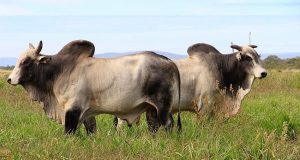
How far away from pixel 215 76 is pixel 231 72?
1.47ft

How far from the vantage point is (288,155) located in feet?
16.1

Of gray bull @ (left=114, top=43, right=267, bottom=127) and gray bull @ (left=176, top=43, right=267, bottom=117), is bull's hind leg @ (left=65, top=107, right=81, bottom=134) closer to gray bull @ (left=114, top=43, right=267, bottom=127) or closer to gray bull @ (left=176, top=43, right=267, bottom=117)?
gray bull @ (left=114, top=43, right=267, bottom=127)

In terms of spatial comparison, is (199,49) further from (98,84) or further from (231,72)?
(98,84)

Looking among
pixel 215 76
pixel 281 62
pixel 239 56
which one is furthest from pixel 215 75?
pixel 281 62

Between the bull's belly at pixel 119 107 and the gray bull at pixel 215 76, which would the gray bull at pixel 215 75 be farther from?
the bull's belly at pixel 119 107

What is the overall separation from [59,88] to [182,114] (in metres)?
2.56

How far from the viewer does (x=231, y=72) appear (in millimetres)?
8344

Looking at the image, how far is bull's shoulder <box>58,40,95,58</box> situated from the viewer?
6.99 metres

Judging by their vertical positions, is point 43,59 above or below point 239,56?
above

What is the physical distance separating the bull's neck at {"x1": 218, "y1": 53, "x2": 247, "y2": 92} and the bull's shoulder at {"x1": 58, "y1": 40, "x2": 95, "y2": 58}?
2128 millimetres

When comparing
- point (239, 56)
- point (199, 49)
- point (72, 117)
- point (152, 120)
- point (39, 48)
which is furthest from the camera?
point (239, 56)

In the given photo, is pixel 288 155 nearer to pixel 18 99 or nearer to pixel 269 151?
pixel 269 151

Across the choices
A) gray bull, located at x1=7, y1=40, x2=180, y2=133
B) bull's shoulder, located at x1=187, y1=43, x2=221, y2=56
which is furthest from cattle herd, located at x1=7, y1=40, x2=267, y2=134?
bull's shoulder, located at x1=187, y1=43, x2=221, y2=56

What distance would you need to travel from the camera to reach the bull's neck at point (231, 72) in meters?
8.30
